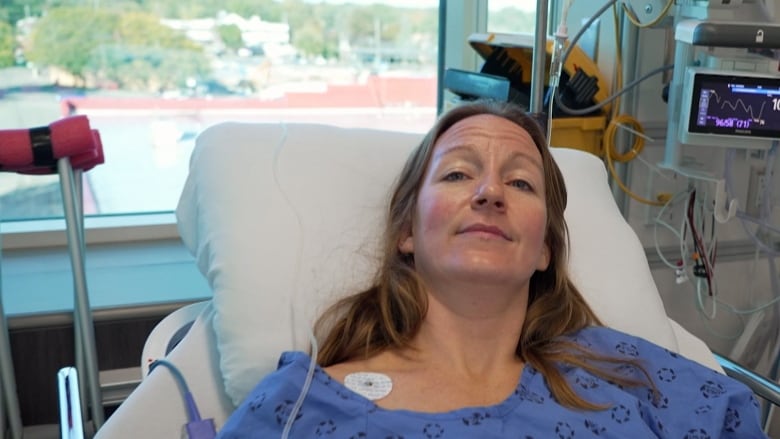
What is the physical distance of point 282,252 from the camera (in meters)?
1.44

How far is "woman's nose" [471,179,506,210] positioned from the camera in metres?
1.30

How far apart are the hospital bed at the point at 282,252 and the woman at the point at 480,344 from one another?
78 millimetres

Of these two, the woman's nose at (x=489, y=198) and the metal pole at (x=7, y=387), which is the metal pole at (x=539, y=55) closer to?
the woman's nose at (x=489, y=198)

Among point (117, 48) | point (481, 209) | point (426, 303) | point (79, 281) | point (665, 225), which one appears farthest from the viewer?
point (117, 48)

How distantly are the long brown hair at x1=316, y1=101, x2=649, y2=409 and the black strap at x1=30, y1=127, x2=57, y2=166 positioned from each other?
1.88 ft

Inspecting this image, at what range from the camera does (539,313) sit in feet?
4.78

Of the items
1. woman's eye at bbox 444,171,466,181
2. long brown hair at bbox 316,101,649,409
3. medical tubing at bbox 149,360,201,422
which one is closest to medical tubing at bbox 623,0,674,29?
long brown hair at bbox 316,101,649,409

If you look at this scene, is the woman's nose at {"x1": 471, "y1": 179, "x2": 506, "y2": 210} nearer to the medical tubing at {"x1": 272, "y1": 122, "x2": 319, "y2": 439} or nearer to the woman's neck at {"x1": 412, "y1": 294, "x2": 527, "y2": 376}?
the woman's neck at {"x1": 412, "y1": 294, "x2": 527, "y2": 376}

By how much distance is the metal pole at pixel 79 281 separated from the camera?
1467 millimetres

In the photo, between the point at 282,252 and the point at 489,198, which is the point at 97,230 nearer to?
the point at 282,252

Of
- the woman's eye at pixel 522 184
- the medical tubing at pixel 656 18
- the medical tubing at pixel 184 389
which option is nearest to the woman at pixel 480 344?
the woman's eye at pixel 522 184

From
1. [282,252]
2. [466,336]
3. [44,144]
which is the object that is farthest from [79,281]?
[466,336]

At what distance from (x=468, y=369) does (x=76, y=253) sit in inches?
30.1

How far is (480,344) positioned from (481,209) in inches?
9.7
